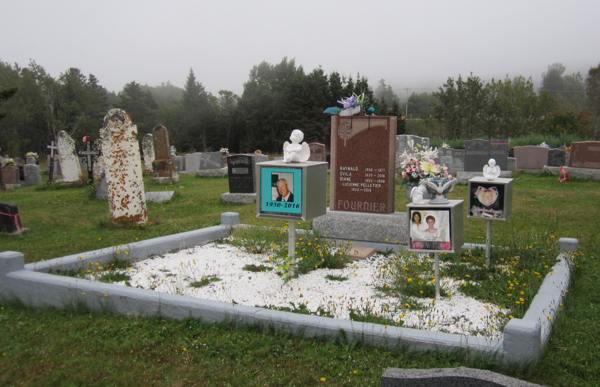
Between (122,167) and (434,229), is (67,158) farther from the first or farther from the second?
(434,229)

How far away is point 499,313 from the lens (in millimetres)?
4551

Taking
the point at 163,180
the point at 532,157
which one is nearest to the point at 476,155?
the point at 532,157

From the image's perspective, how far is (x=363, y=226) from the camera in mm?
7961

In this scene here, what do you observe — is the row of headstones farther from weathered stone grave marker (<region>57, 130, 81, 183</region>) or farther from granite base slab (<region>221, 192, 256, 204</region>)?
weathered stone grave marker (<region>57, 130, 81, 183</region>)

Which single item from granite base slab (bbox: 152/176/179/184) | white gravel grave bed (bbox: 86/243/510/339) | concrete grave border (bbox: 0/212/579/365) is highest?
granite base slab (bbox: 152/176/179/184)

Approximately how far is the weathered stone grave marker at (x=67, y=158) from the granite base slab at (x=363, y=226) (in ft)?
39.7

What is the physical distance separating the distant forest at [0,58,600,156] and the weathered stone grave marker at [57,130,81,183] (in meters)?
21.1

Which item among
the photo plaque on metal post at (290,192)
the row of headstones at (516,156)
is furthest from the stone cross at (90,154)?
the photo plaque on metal post at (290,192)

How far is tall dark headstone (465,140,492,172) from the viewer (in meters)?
19.0

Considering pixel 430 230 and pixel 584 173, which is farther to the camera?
pixel 584 173

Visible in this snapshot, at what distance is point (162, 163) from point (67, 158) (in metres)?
3.20

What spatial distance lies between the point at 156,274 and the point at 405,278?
2950 millimetres

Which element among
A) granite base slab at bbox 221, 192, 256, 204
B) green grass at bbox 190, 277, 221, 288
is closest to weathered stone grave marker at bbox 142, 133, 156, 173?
granite base slab at bbox 221, 192, 256, 204

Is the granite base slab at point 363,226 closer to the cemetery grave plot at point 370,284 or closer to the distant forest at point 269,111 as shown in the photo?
the cemetery grave plot at point 370,284
